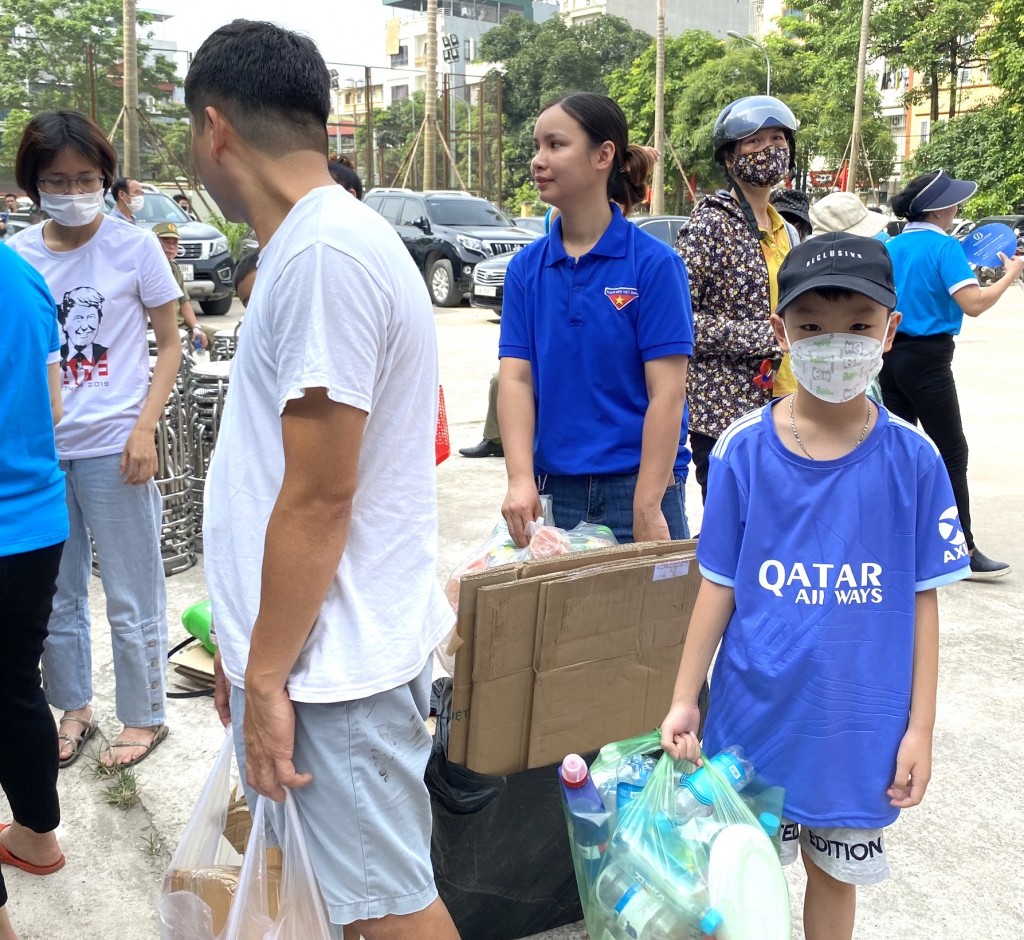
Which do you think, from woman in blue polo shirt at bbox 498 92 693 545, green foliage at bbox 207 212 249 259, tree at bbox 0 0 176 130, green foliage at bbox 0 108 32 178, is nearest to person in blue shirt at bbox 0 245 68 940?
woman in blue polo shirt at bbox 498 92 693 545

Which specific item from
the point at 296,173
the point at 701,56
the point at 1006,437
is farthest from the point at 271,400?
the point at 701,56

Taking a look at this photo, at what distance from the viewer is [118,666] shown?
340cm

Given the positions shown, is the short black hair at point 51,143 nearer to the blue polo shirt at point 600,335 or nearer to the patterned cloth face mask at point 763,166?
the blue polo shirt at point 600,335

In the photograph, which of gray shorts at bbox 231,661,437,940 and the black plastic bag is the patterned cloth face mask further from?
gray shorts at bbox 231,661,437,940

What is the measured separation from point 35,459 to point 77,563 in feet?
3.09

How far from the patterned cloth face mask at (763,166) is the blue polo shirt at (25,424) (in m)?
2.08

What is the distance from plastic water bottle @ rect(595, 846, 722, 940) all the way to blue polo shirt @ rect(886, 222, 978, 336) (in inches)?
151

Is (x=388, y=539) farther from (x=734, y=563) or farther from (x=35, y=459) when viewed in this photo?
(x=35, y=459)

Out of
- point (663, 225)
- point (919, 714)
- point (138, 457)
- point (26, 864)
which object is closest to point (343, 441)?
point (919, 714)

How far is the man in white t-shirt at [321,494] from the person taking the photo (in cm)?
152

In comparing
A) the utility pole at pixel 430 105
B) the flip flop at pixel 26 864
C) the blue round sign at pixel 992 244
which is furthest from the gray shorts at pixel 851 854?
the utility pole at pixel 430 105

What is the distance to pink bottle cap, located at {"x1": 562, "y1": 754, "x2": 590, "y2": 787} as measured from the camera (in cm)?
197

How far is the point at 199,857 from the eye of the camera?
204 centimetres

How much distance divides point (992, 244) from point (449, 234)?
12261 mm
